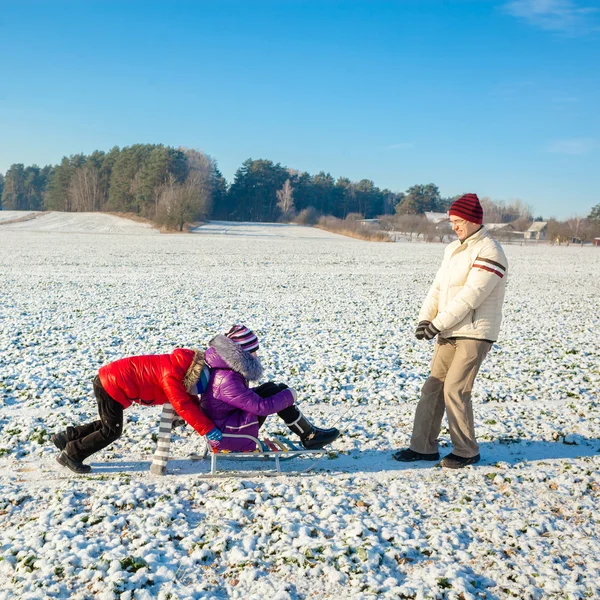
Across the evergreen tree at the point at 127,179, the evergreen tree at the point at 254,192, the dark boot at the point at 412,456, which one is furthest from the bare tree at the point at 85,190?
the dark boot at the point at 412,456

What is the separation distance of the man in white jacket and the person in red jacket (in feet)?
6.96

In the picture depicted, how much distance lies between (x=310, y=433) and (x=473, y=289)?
6.77 feet

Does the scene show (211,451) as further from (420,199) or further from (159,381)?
(420,199)

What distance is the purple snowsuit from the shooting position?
5.22 meters

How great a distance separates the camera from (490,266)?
5266 millimetres

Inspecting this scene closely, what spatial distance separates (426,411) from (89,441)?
Result: 10.7ft

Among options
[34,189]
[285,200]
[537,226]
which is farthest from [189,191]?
[34,189]

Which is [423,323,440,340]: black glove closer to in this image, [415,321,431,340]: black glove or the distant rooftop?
[415,321,431,340]: black glove

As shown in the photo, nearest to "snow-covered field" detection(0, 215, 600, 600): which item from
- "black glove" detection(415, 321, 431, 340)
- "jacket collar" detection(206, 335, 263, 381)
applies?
"jacket collar" detection(206, 335, 263, 381)

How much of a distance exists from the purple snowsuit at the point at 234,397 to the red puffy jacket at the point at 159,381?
0.52ft

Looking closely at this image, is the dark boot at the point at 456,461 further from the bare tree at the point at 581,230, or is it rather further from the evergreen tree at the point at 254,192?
the evergreen tree at the point at 254,192

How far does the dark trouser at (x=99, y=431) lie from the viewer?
521 cm

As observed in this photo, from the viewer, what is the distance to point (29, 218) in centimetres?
9000

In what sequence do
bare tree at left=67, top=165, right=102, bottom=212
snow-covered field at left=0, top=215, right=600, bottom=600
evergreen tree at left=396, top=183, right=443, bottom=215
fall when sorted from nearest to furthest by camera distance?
snow-covered field at left=0, top=215, right=600, bottom=600 < bare tree at left=67, top=165, right=102, bottom=212 < evergreen tree at left=396, top=183, right=443, bottom=215
